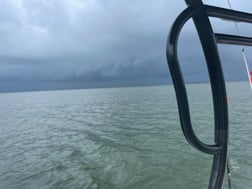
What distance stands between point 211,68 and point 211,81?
9cm

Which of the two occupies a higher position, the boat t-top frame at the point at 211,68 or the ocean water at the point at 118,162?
the boat t-top frame at the point at 211,68

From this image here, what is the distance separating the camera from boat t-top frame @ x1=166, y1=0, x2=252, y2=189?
1165 mm

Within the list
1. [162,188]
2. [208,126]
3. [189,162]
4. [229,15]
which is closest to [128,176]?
[162,188]

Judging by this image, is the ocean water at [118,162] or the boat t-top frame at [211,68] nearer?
the boat t-top frame at [211,68]

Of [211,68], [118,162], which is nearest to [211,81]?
[211,68]

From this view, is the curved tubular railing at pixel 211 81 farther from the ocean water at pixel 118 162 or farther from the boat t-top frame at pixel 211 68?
the ocean water at pixel 118 162

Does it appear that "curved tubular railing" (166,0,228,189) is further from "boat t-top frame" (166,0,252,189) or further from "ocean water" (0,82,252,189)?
"ocean water" (0,82,252,189)

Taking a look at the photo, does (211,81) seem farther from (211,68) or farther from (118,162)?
(118,162)

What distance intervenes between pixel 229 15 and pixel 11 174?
7.22 m

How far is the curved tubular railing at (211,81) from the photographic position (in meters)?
A: 1.16

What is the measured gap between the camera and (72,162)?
692 cm

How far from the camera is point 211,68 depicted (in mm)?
1278

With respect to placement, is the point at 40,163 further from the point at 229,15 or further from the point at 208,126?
the point at 208,126

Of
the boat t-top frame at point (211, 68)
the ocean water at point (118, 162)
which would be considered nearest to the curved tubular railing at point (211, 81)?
the boat t-top frame at point (211, 68)
